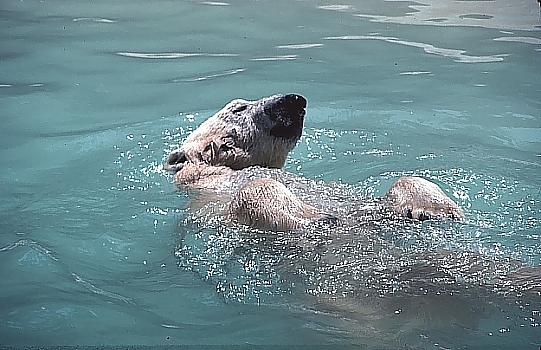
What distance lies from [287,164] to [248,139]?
2.03ft

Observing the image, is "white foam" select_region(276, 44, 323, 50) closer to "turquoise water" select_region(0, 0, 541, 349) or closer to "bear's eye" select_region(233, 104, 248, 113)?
"turquoise water" select_region(0, 0, 541, 349)

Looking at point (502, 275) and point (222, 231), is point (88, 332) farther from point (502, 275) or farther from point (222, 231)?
point (502, 275)

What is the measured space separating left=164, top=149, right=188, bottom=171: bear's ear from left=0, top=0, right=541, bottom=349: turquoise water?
0.12 metres

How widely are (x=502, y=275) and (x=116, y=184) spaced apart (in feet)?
8.85

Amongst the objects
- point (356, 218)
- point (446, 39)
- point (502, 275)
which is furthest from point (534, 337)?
point (446, 39)

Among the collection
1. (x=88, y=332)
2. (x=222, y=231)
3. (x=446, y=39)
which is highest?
(x=446, y=39)

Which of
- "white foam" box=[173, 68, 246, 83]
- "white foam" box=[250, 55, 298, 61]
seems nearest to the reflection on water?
"white foam" box=[173, 68, 246, 83]

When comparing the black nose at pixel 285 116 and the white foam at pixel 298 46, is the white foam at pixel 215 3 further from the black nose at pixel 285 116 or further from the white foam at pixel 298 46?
the black nose at pixel 285 116

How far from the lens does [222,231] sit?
13.0 feet

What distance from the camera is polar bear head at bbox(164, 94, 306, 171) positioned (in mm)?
4824

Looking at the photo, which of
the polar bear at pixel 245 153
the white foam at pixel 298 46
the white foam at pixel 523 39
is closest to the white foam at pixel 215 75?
the white foam at pixel 298 46

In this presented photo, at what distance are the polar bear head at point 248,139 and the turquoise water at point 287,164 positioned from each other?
315 millimetres

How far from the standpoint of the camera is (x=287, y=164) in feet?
17.8

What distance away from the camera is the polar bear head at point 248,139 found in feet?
15.8
